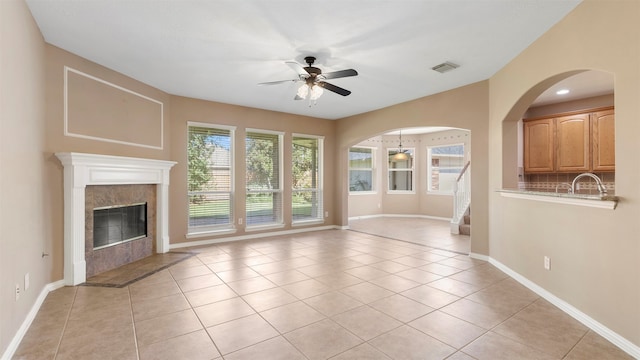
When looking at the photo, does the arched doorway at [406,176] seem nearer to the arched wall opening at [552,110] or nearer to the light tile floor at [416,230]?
the light tile floor at [416,230]

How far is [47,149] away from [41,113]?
430mm

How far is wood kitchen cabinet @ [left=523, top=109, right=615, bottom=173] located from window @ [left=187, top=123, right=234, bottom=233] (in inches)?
239

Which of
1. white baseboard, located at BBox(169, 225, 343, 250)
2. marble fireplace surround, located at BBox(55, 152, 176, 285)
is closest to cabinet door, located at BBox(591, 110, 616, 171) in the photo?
white baseboard, located at BBox(169, 225, 343, 250)

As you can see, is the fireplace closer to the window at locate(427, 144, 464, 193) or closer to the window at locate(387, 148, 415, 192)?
the window at locate(387, 148, 415, 192)

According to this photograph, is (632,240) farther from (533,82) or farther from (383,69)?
(383,69)

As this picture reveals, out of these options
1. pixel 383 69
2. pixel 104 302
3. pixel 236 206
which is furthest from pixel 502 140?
pixel 104 302

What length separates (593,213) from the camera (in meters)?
2.51

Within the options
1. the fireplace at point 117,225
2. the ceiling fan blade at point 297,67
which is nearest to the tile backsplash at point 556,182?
the ceiling fan blade at point 297,67

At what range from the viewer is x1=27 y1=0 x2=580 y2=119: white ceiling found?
8.52 ft

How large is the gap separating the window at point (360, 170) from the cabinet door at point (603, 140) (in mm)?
5525

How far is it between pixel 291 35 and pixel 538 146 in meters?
5.36

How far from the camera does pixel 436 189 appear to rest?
9289 mm

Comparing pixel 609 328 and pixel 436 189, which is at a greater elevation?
pixel 436 189

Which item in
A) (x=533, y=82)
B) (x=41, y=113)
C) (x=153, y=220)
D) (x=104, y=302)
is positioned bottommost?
(x=104, y=302)
